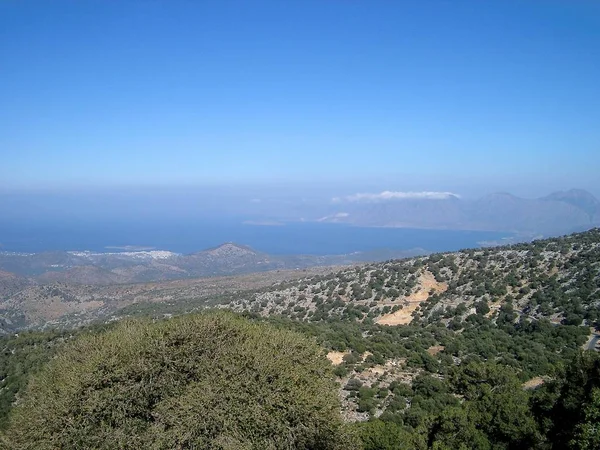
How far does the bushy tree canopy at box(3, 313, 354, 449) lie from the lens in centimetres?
1048

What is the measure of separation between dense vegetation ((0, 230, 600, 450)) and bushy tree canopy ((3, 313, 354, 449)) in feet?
3.75

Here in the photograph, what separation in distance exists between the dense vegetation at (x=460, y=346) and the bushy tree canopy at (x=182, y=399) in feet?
3.75

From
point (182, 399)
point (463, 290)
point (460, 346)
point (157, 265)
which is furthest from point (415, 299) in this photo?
point (157, 265)

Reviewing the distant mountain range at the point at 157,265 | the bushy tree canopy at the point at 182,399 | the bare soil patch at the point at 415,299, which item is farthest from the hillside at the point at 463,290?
the distant mountain range at the point at 157,265

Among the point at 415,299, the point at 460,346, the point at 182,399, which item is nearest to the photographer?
the point at 182,399

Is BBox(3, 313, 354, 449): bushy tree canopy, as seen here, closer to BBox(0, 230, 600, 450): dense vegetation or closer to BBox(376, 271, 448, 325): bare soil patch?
BBox(0, 230, 600, 450): dense vegetation

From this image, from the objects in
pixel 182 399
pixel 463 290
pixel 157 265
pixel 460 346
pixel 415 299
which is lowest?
pixel 157 265

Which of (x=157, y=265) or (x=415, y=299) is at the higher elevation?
(x=415, y=299)

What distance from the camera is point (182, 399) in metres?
10.9

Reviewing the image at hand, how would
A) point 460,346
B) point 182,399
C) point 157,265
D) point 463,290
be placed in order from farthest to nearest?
point 157,265, point 463,290, point 460,346, point 182,399

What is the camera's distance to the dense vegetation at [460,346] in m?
13.7

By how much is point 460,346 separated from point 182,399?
739 inches

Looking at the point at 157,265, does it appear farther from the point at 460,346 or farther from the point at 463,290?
the point at 460,346

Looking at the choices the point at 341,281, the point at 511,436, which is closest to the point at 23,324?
the point at 341,281
